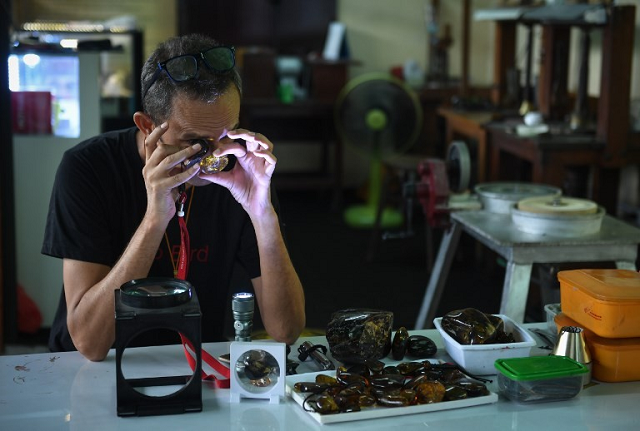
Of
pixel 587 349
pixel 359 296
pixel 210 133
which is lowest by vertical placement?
pixel 359 296

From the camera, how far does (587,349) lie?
1608 mm

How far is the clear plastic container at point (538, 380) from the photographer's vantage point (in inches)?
58.1

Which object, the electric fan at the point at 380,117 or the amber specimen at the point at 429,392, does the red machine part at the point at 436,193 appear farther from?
the electric fan at the point at 380,117

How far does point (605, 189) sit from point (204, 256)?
8.31ft

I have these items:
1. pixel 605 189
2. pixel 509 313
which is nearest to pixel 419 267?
pixel 605 189

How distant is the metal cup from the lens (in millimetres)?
1595

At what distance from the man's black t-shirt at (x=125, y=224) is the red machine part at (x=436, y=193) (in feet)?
4.21

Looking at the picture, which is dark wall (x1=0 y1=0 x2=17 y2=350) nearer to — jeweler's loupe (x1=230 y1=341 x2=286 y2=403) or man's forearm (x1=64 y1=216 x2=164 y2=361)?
man's forearm (x1=64 y1=216 x2=164 y2=361)

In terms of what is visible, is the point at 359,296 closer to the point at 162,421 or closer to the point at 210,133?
the point at 210,133

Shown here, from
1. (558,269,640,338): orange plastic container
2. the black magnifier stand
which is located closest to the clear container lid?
(558,269,640,338): orange plastic container

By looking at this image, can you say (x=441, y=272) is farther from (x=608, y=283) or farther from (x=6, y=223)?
(x=6, y=223)

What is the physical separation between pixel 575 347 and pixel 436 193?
1.63 metres

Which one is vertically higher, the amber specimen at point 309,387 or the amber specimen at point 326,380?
the amber specimen at point 326,380

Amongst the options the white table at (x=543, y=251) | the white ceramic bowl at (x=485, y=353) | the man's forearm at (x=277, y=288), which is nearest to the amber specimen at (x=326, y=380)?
the white ceramic bowl at (x=485, y=353)
